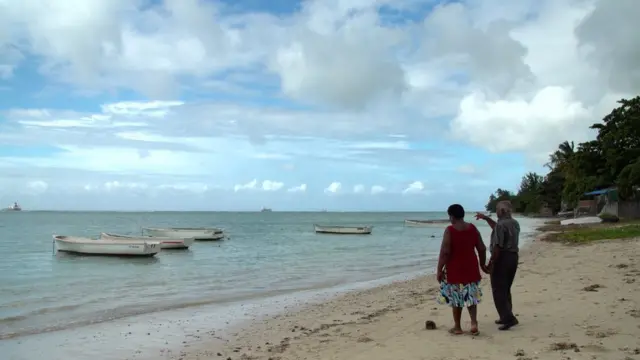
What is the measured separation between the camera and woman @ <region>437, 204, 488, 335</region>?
6.88 metres

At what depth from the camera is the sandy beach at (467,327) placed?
6.38m

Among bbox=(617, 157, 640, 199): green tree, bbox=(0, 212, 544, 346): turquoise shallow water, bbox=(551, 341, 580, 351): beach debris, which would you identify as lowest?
bbox=(0, 212, 544, 346): turquoise shallow water

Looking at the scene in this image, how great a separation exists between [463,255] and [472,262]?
15 centimetres

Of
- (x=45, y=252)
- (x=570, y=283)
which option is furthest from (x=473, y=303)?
(x=45, y=252)

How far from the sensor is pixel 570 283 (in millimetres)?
11359

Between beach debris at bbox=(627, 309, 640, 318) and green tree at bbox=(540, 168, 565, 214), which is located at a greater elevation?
green tree at bbox=(540, 168, 565, 214)

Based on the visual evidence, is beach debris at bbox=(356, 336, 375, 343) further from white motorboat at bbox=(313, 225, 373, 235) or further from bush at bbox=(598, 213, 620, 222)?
white motorboat at bbox=(313, 225, 373, 235)

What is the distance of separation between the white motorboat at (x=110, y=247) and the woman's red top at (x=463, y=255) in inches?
1084

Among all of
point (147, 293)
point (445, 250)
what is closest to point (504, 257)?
point (445, 250)

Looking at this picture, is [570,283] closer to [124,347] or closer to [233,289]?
[124,347]

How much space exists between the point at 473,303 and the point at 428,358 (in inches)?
42.7

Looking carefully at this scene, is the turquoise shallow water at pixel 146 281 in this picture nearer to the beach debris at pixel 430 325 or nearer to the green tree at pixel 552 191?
the beach debris at pixel 430 325

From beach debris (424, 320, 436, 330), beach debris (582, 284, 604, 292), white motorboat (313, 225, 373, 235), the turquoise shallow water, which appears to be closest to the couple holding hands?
beach debris (424, 320, 436, 330)

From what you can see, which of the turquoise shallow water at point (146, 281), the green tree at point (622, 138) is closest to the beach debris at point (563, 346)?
the turquoise shallow water at point (146, 281)
